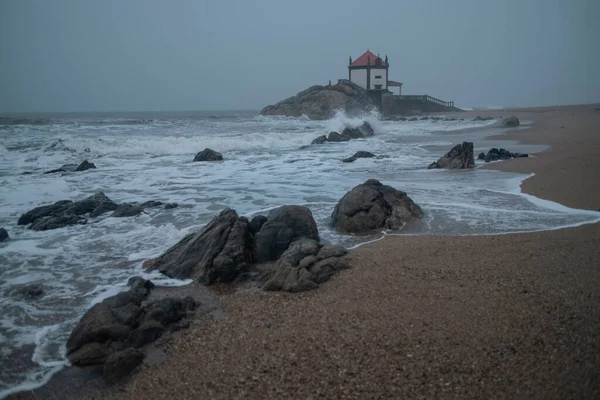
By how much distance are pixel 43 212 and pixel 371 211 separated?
5.53m

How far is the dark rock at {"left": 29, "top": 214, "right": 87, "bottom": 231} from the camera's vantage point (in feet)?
25.2

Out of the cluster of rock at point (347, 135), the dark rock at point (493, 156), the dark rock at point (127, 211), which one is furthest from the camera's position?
the cluster of rock at point (347, 135)

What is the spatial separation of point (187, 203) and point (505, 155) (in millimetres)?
10136

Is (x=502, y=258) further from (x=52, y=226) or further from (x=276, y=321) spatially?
(x=52, y=226)

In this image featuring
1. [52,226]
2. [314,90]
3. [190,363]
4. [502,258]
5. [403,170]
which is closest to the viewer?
[190,363]

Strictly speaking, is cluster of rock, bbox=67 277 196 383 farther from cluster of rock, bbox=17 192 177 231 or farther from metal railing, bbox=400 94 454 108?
metal railing, bbox=400 94 454 108

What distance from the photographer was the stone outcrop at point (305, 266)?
4.92m

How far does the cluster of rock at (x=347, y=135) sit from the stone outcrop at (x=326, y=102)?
25256 millimetres

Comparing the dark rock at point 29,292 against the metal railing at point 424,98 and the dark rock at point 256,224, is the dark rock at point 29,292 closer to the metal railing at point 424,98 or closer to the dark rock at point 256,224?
the dark rock at point 256,224

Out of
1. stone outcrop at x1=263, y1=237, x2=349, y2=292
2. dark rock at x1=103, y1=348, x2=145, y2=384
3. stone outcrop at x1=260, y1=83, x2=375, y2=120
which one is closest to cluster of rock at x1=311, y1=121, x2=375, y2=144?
stone outcrop at x1=263, y1=237, x2=349, y2=292

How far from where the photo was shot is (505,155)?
14992mm

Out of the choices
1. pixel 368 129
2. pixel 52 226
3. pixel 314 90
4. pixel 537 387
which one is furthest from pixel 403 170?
pixel 314 90

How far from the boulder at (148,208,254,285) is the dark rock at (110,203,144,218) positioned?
2.68 meters

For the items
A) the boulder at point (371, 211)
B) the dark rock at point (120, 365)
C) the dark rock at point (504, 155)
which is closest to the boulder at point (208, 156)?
the dark rock at point (504, 155)
